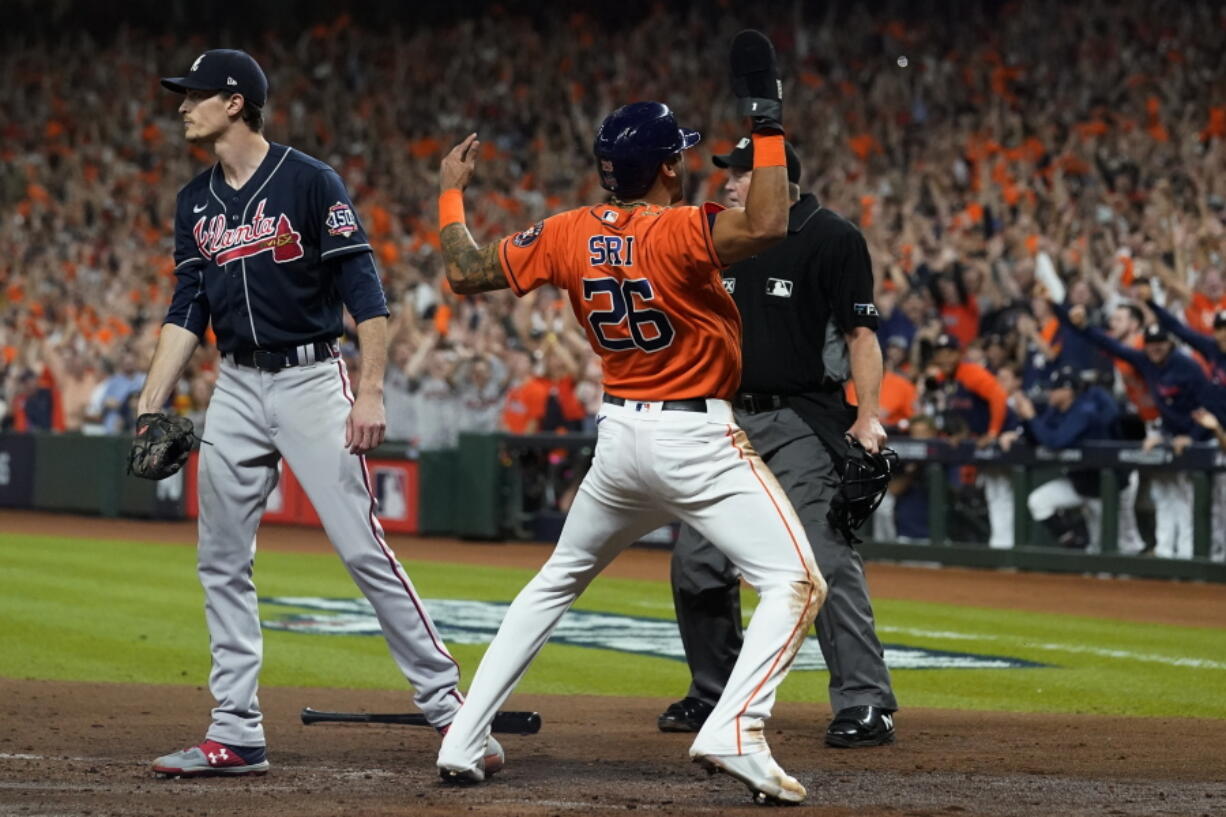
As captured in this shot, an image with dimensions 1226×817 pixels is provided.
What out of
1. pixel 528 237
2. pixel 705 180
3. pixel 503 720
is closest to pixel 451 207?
pixel 528 237

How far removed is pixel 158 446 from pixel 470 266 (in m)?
1.17

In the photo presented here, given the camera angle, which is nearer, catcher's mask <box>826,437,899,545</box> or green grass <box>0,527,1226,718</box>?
catcher's mask <box>826,437,899,545</box>

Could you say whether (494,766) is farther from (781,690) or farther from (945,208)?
(945,208)

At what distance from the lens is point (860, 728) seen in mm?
6016

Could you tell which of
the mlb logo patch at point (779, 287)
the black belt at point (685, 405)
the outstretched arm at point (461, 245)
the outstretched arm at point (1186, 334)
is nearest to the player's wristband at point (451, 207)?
the outstretched arm at point (461, 245)

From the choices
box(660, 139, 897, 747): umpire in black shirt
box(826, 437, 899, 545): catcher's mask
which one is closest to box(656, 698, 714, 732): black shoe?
box(660, 139, 897, 747): umpire in black shirt

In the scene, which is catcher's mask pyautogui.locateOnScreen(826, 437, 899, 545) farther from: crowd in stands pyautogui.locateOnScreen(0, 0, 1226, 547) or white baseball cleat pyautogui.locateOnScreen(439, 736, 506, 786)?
crowd in stands pyautogui.locateOnScreen(0, 0, 1226, 547)

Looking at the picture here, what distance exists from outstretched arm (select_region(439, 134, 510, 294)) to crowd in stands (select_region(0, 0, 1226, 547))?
8440 millimetres

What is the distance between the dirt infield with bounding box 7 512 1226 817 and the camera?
15.8 feet

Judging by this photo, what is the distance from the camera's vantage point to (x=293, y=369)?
5.39 m

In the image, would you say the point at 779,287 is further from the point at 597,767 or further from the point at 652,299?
the point at 597,767

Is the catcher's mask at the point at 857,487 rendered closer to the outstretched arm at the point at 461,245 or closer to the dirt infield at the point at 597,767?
the dirt infield at the point at 597,767

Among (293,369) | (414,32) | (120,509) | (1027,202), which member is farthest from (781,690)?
(414,32)

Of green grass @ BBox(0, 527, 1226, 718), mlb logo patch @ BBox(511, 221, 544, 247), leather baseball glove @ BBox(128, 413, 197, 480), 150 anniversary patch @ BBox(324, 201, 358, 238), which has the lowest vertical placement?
green grass @ BBox(0, 527, 1226, 718)
